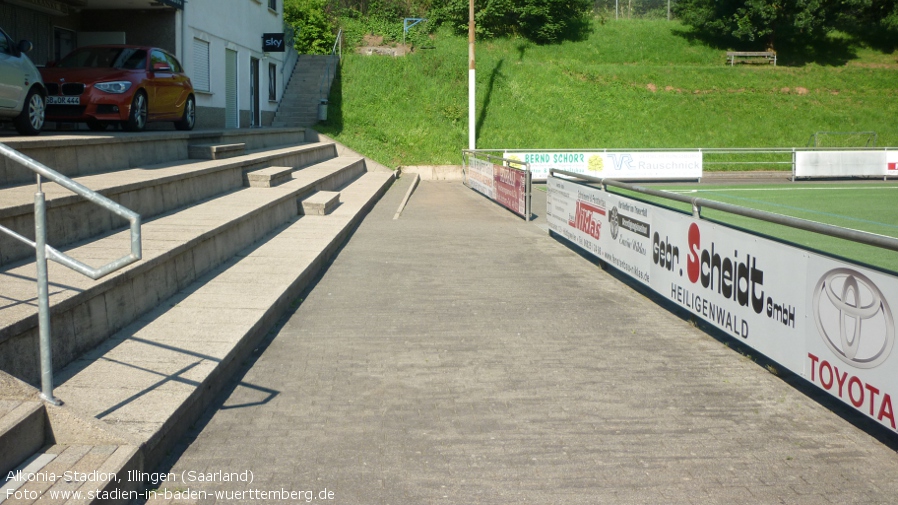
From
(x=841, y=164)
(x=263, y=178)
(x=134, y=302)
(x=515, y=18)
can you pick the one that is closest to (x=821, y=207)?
(x=841, y=164)

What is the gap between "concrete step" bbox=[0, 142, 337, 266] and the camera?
272 inches

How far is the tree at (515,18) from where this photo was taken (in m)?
52.2

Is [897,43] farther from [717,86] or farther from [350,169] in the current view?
[350,169]

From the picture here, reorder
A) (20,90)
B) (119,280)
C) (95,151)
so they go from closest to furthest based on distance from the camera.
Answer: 1. (119,280)
2. (20,90)
3. (95,151)

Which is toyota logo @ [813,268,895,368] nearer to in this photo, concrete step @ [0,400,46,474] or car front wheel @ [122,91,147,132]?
concrete step @ [0,400,46,474]

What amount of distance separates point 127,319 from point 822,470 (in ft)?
17.3

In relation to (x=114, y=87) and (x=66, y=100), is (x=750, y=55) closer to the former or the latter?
(x=114, y=87)

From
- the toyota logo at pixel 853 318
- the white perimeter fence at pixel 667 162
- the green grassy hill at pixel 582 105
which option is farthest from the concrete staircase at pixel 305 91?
the toyota logo at pixel 853 318

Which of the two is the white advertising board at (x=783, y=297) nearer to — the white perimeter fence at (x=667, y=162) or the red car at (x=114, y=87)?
the red car at (x=114, y=87)

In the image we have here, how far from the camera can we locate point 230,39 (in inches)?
1004

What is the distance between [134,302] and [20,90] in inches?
199

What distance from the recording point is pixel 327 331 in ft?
26.6

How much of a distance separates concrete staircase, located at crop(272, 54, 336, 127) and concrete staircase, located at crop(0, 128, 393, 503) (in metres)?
19.9

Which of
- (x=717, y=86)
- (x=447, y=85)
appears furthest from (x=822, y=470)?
(x=717, y=86)
